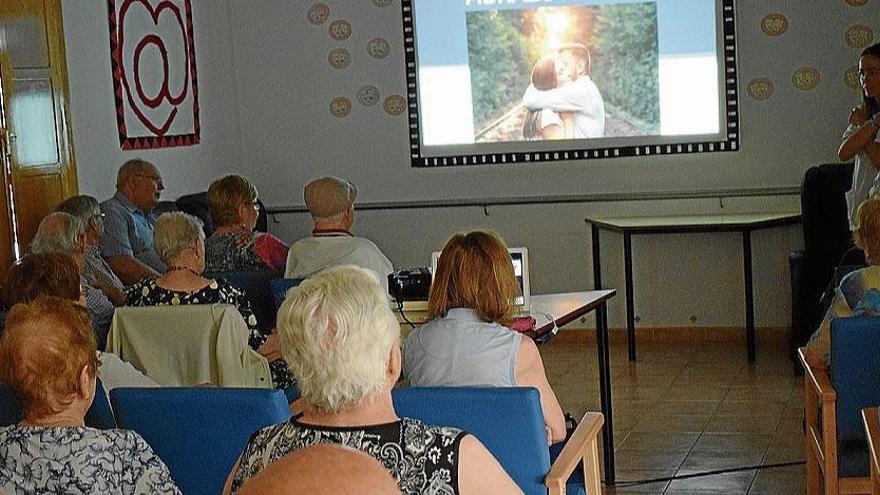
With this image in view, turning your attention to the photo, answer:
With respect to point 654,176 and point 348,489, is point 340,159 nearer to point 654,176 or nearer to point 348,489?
point 654,176

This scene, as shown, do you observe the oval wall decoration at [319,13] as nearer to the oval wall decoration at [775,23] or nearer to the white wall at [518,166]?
the white wall at [518,166]

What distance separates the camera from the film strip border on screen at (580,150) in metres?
7.71

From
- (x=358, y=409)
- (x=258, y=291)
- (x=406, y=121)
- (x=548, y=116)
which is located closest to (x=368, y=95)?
(x=406, y=121)

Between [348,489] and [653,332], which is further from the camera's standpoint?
[653,332]

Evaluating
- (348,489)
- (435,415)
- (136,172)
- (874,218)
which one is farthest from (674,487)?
(348,489)

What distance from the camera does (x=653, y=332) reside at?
8.09 metres

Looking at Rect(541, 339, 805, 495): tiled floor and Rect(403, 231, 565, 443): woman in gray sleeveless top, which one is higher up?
Rect(403, 231, 565, 443): woman in gray sleeveless top

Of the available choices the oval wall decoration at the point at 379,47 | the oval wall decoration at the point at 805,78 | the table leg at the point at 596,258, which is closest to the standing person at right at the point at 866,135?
the oval wall decoration at the point at 805,78

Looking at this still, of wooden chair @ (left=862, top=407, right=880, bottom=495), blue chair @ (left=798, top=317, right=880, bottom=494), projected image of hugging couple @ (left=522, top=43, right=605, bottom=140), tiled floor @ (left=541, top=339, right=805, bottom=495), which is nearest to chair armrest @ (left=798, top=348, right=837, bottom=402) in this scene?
blue chair @ (left=798, top=317, right=880, bottom=494)

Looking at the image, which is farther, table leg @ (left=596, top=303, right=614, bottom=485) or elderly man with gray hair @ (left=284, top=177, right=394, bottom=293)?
elderly man with gray hair @ (left=284, top=177, right=394, bottom=293)

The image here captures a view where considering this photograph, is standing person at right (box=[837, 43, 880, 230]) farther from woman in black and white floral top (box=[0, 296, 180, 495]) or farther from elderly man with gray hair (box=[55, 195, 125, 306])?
woman in black and white floral top (box=[0, 296, 180, 495])

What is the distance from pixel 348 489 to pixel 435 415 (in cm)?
163

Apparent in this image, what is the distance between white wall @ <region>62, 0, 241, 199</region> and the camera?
663 centimetres

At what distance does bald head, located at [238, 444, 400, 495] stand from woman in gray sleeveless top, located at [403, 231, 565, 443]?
6.57ft
